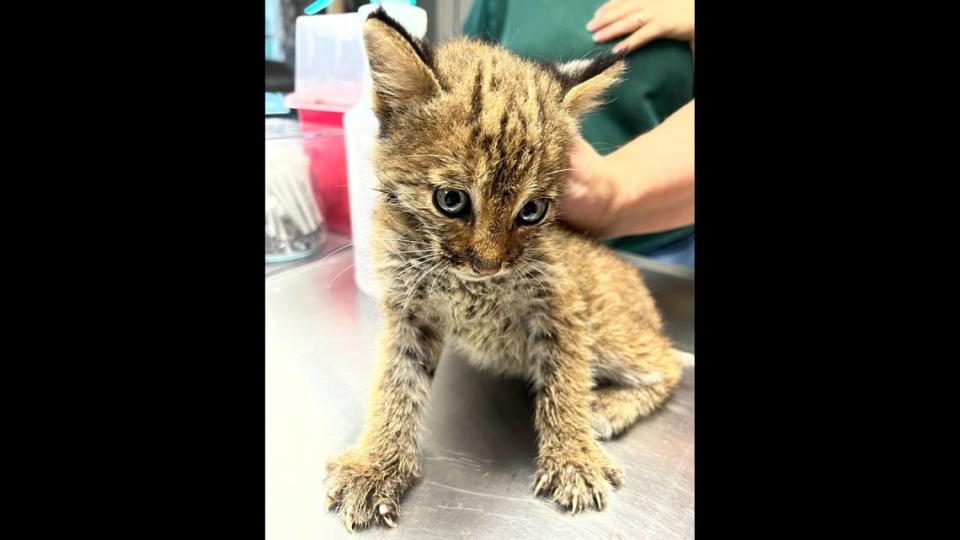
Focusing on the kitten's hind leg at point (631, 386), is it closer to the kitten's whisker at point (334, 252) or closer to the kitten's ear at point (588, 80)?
the kitten's ear at point (588, 80)

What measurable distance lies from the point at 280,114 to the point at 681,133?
1.11 metres

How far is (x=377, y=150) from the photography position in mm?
977

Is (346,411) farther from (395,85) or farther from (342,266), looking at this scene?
(395,85)

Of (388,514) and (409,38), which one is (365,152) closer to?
(409,38)

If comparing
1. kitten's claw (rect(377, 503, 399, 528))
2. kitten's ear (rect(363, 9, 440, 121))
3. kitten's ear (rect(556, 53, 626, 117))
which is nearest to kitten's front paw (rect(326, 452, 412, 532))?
kitten's claw (rect(377, 503, 399, 528))

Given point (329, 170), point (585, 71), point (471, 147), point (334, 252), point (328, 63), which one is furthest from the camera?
point (329, 170)

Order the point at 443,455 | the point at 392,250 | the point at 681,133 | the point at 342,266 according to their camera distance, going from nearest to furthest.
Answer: the point at 392,250, the point at 443,455, the point at 681,133, the point at 342,266

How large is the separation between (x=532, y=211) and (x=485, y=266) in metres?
0.14

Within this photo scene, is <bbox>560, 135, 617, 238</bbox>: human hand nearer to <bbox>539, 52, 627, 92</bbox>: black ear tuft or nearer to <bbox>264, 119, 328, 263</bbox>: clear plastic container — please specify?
<bbox>539, 52, 627, 92</bbox>: black ear tuft

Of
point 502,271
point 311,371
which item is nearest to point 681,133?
point 502,271

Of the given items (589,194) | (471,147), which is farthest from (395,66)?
(589,194)

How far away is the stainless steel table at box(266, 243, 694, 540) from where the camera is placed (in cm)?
100

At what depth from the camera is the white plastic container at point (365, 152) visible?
3.35 feet

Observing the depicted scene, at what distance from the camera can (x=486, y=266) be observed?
0.87 m
